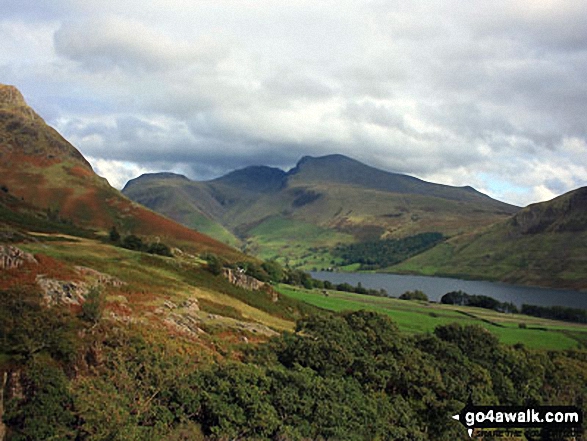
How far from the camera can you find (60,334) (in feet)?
106

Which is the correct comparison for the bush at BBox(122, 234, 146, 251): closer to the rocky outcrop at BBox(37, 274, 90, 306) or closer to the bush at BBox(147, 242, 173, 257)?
the bush at BBox(147, 242, 173, 257)

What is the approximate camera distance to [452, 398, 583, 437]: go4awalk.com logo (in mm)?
35906

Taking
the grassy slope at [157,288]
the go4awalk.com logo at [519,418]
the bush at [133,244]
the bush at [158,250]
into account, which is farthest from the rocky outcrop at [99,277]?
the bush at [133,244]

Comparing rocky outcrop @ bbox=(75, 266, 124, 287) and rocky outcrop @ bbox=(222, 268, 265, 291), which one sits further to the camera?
rocky outcrop @ bbox=(222, 268, 265, 291)

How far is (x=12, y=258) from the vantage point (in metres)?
44.8

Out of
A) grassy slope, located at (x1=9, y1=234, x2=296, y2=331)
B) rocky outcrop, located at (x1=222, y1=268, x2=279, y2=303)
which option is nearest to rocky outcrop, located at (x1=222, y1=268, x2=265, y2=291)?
rocky outcrop, located at (x1=222, y1=268, x2=279, y2=303)

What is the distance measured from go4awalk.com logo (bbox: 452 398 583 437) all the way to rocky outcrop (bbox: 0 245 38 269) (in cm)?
4237

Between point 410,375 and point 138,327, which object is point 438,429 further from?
point 138,327

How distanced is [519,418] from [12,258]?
4856 cm

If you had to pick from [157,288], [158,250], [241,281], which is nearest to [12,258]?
[157,288]

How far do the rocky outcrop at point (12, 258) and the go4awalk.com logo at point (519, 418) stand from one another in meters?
42.4

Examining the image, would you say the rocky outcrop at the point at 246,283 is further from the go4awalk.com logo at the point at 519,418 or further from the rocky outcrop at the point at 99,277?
the go4awalk.com logo at the point at 519,418

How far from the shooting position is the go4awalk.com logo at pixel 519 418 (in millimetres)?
35906

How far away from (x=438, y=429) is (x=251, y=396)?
15886 mm
